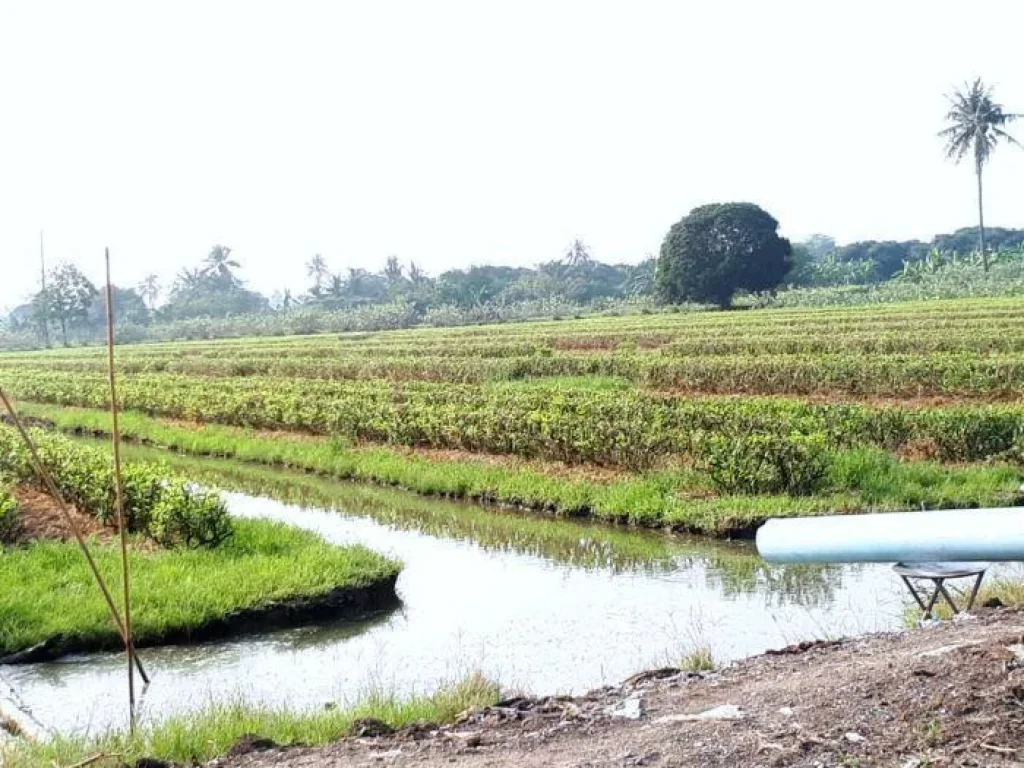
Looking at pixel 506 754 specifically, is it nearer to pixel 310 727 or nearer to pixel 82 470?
pixel 310 727

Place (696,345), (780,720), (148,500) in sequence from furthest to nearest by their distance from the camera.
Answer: (696,345)
(148,500)
(780,720)

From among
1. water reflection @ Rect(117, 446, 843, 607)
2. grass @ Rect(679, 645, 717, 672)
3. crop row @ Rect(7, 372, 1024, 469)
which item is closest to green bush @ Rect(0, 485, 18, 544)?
water reflection @ Rect(117, 446, 843, 607)

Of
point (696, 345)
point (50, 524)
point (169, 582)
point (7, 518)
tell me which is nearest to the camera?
point (169, 582)

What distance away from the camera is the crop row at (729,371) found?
19781mm

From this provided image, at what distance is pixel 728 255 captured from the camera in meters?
63.0

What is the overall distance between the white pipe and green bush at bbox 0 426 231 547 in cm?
673

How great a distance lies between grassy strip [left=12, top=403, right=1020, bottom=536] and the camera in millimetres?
12094

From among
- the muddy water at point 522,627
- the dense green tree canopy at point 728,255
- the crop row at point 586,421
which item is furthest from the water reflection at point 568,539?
the dense green tree canopy at point 728,255

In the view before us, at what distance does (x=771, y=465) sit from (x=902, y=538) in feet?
23.6

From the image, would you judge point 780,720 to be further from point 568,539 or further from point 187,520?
point 568,539

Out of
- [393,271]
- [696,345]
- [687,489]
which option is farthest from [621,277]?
[687,489]

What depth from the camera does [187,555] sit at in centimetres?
1062

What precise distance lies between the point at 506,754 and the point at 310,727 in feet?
5.28

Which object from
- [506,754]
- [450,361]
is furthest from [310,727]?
[450,361]
